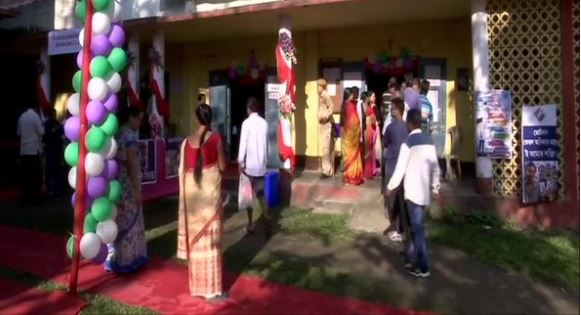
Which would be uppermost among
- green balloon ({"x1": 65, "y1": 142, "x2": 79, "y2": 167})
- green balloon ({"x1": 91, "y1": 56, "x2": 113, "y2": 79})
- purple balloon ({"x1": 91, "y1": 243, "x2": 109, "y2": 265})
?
green balloon ({"x1": 91, "y1": 56, "x2": 113, "y2": 79})

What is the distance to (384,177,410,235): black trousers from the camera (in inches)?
248

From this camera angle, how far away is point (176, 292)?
5531 mm

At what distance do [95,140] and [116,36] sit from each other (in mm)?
1053

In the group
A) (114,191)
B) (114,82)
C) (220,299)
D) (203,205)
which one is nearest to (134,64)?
(114,82)

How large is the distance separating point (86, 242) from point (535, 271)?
4443mm

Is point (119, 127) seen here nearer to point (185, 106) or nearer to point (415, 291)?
point (415, 291)

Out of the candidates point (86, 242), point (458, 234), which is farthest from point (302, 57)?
point (86, 242)

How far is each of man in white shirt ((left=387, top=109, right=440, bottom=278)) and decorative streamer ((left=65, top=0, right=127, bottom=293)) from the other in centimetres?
273

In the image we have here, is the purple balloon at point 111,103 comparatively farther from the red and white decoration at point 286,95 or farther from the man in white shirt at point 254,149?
the red and white decoration at point 286,95

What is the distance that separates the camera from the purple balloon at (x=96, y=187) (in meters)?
5.27

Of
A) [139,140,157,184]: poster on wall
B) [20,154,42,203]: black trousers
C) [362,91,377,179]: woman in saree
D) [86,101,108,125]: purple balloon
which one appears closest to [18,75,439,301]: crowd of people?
[86,101,108,125]: purple balloon

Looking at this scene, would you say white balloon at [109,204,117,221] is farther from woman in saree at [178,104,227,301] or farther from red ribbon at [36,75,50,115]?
red ribbon at [36,75,50,115]

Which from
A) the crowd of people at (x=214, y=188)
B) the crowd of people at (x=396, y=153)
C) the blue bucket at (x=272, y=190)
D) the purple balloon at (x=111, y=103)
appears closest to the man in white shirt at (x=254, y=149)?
the crowd of people at (x=214, y=188)

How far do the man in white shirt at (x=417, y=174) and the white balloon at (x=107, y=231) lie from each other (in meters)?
2.68
